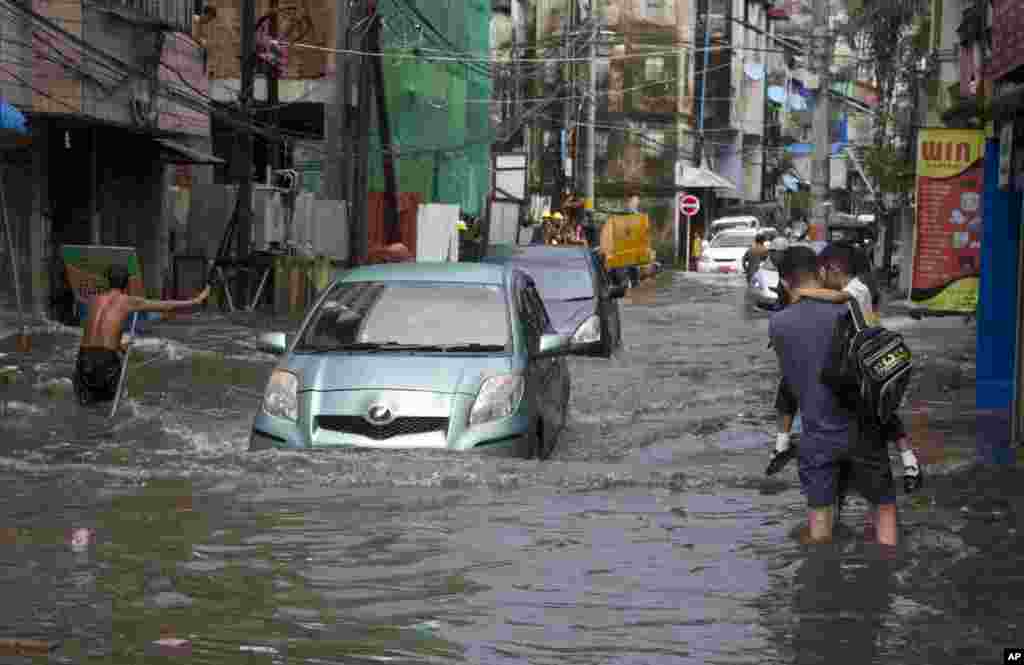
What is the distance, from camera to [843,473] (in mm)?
8594

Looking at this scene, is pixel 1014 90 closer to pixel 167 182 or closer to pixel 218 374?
pixel 218 374

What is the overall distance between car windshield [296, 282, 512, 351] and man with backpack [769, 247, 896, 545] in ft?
12.7

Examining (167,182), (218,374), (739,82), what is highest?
(739,82)

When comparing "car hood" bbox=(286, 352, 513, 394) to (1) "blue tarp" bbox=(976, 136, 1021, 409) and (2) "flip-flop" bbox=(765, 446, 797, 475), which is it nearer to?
(2) "flip-flop" bbox=(765, 446, 797, 475)

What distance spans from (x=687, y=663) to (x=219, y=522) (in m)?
3.78

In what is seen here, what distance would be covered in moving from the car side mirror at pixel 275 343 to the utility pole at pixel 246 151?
17821 mm

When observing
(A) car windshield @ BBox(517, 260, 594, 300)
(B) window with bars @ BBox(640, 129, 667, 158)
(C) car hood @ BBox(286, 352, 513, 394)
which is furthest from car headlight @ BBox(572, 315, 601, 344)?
(B) window with bars @ BBox(640, 129, 667, 158)

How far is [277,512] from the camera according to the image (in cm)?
1028

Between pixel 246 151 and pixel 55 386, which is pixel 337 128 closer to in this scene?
pixel 246 151

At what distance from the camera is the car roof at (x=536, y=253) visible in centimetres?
2397

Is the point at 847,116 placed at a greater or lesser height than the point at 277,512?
greater

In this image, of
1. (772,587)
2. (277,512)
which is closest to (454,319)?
(277,512)

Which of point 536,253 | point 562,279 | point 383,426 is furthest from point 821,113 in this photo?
point 383,426

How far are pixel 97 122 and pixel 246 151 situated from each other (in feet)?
22.8
